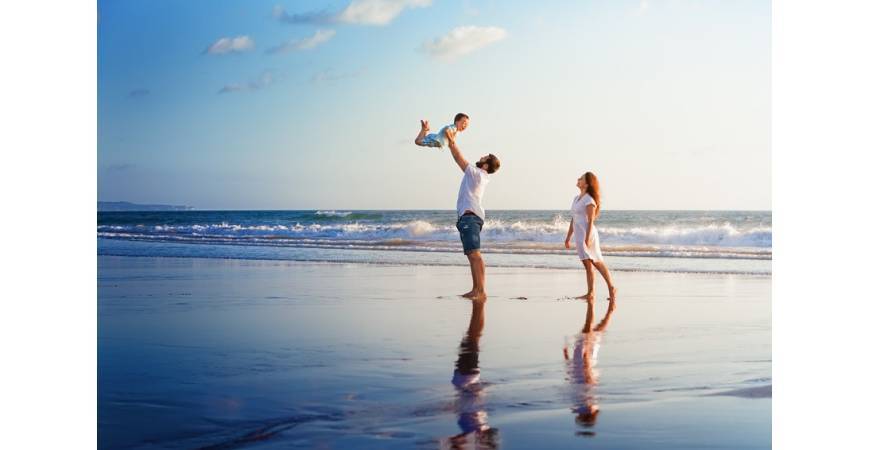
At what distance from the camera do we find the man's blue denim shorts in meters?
6.28

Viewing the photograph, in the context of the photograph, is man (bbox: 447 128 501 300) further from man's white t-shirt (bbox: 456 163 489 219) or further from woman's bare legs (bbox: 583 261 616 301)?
woman's bare legs (bbox: 583 261 616 301)

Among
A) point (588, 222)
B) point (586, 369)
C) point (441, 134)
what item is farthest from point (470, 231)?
point (586, 369)

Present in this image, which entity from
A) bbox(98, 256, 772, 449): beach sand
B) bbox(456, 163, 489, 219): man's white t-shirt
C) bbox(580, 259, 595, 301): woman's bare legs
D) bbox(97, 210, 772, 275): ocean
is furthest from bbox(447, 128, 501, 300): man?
bbox(97, 210, 772, 275): ocean

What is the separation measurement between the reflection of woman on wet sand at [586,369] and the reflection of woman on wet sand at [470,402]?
322 millimetres

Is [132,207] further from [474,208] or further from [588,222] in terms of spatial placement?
[588,222]

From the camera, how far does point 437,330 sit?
15.6ft

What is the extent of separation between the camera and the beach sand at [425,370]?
2.67m

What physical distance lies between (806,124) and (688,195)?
31.5 ft

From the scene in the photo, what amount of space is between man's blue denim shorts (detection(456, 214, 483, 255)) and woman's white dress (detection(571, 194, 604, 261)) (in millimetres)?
871

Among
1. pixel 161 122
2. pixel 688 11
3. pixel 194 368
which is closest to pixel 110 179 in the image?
pixel 161 122

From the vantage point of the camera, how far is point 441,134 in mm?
5945

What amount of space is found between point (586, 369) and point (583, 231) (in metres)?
3.17

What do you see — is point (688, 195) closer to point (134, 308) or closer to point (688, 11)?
point (688, 11)

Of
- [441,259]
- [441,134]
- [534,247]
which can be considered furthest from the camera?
[534,247]
